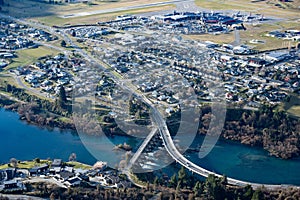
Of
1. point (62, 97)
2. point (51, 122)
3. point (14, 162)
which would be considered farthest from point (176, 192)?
point (62, 97)

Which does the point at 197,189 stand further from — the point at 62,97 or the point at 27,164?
the point at 62,97

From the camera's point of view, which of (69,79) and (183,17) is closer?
(69,79)

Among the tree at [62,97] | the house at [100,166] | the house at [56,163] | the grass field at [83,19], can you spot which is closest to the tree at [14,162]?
the house at [56,163]

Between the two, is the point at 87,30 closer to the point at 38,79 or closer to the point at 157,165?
the point at 38,79

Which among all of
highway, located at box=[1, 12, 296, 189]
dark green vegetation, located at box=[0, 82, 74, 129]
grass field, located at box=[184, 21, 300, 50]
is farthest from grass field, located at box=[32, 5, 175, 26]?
dark green vegetation, located at box=[0, 82, 74, 129]

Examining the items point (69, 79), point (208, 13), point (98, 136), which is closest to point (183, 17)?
point (208, 13)

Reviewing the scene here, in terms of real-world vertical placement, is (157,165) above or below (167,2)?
below
